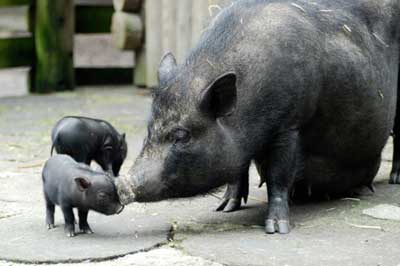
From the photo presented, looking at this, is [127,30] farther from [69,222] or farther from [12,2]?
[69,222]

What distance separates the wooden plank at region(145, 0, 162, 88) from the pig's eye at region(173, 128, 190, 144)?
5785 millimetres

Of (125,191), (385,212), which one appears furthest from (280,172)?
(125,191)

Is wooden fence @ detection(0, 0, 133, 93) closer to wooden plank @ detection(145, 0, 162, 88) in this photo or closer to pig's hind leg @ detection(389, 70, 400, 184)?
wooden plank @ detection(145, 0, 162, 88)

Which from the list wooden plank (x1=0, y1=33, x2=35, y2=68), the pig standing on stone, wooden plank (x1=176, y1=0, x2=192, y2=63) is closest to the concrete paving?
the pig standing on stone

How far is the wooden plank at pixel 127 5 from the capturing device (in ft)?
35.4

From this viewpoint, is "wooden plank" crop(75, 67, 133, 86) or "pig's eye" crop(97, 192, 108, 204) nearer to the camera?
"pig's eye" crop(97, 192, 108, 204)

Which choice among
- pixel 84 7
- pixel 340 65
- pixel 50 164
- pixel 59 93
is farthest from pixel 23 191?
pixel 84 7

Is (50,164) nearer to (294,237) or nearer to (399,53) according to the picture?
(294,237)

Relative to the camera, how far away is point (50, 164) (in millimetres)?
5113

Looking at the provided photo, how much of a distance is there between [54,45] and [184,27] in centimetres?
170

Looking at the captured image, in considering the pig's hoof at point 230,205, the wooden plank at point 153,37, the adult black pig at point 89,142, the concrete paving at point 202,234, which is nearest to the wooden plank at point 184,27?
the wooden plank at point 153,37

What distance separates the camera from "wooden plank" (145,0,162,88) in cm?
1058

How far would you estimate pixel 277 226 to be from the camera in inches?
196

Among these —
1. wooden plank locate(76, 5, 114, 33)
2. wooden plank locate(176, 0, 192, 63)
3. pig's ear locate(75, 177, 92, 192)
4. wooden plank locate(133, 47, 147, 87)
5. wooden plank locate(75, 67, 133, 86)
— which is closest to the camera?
pig's ear locate(75, 177, 92, 192)
